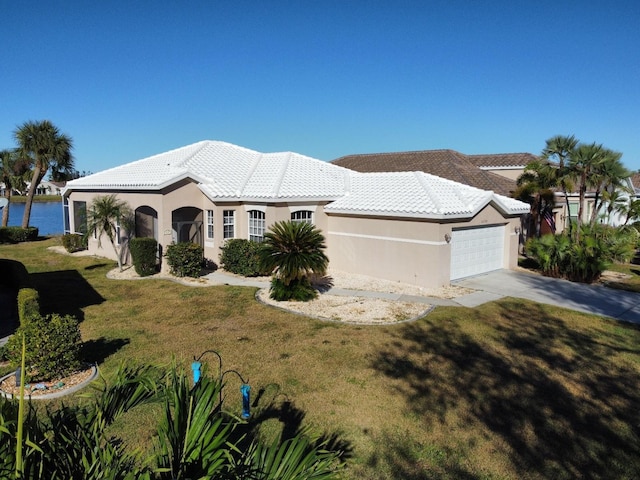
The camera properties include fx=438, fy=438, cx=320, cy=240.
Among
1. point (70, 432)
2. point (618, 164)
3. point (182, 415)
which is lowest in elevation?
point (70, 432)

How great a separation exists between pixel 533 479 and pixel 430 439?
143 cm

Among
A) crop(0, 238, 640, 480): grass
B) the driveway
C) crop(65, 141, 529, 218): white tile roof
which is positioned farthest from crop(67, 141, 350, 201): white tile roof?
the driveway

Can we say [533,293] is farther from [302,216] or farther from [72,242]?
[72,242]

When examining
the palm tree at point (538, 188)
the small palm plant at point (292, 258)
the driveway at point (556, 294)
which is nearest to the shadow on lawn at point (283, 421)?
the small palm plant at point (292, 258)

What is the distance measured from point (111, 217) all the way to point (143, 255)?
2.74 m

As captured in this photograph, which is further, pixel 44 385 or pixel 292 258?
pixel 292 258

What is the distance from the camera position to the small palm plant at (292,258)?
14.0 meters

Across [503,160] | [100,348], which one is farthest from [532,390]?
[503,160]

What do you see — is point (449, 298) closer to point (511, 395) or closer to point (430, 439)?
point (511, 395)

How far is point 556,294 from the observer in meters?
15.4

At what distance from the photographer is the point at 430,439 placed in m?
6.57

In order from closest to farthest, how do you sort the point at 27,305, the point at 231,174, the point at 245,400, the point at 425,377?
the point at 245,400
the point at 425,377
the point at 27,305
the point at 231,174

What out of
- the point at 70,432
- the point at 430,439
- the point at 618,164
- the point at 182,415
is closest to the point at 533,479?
the point at 430,439

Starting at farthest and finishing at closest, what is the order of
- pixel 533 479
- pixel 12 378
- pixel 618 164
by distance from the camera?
pixel 618 164 < pixel 12 378 < pixel 533 479
